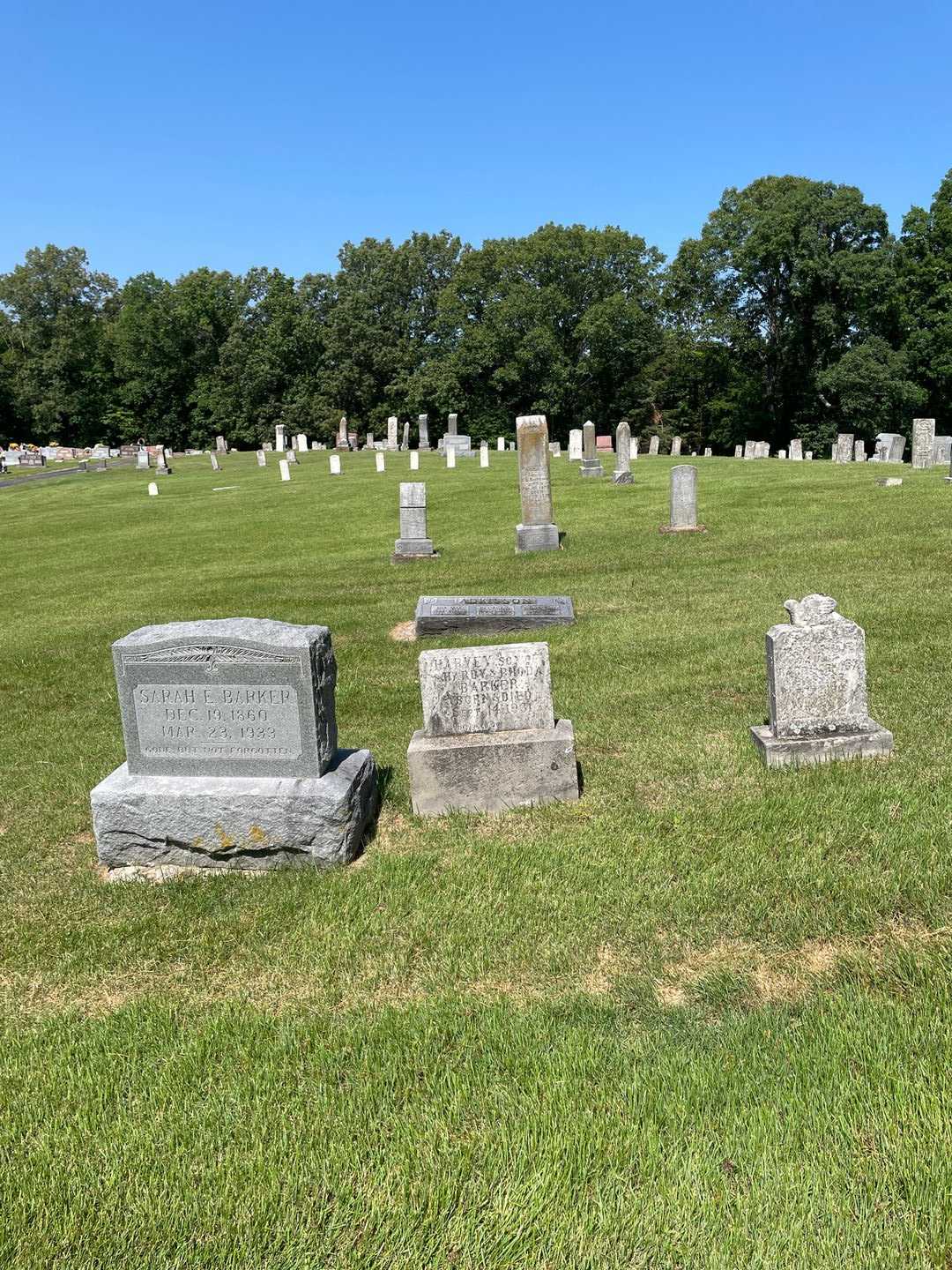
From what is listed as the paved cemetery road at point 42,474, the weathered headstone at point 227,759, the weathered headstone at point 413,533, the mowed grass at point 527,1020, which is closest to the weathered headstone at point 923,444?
the weathered headstone at point 413,533

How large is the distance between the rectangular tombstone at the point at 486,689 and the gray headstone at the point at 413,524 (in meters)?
10.9

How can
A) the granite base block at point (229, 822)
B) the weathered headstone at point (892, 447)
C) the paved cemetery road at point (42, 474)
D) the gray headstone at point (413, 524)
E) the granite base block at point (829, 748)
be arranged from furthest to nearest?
the paved cemetery road at point (42, 474) → the weathered headstone at point (892, 447) → the gray headstone at point (413, 524) → the granite base block at point (829, 748) → the granite base block at point (229, 822)

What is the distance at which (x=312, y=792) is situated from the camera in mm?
5309

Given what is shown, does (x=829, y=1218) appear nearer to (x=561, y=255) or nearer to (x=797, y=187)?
(x=797, y=187)

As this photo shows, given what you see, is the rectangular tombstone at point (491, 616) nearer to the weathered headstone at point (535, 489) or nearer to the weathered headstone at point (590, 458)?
the weathered headstone at point (535, 489)

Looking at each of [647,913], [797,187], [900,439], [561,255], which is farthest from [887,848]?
[561,255]

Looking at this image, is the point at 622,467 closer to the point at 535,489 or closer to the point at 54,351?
the point at 535,489

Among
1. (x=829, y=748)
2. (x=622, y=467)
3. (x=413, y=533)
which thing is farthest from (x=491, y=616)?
(x=622, y=467)

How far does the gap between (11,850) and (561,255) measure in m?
62.2

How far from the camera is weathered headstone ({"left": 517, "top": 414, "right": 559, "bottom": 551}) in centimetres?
1694

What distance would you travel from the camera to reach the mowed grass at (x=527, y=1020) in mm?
2939

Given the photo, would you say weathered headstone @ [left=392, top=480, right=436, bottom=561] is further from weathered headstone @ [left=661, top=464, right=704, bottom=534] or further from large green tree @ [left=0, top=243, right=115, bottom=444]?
large green tree @ [left=0, top=243, right=115, bottom=444]

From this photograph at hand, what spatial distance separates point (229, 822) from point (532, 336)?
58231 millimetres

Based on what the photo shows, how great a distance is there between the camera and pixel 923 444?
26141mm
